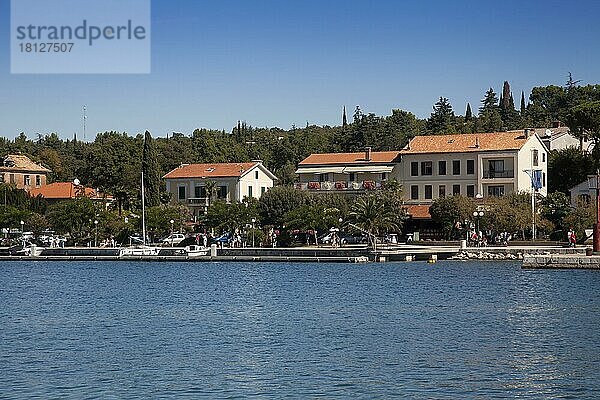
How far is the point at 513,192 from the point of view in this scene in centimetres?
7544

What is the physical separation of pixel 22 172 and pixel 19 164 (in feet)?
6.87

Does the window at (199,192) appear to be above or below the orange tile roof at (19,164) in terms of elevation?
below

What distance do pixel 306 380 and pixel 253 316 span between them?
13.6m

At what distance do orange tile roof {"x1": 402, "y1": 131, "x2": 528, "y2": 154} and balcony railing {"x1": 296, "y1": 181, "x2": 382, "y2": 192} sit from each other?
13.1 feet

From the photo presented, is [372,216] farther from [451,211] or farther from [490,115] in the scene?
[490,115]

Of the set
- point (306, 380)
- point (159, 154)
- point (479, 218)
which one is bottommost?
point (306, 380)

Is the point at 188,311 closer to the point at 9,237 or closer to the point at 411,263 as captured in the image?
the point at 411,263

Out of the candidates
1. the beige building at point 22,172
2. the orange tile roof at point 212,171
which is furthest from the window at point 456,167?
the beige building at point 22,172

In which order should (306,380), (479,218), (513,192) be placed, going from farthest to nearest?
(513,192)
(479,218)
(306,380)

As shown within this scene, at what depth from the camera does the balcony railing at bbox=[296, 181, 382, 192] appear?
84.4 metres

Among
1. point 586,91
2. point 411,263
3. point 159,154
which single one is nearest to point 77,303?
point 411,263

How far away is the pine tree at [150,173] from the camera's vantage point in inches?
3538

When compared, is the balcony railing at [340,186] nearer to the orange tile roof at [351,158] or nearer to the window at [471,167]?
the orange tile roof at [351,158]

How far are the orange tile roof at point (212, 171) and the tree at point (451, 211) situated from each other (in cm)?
2352
